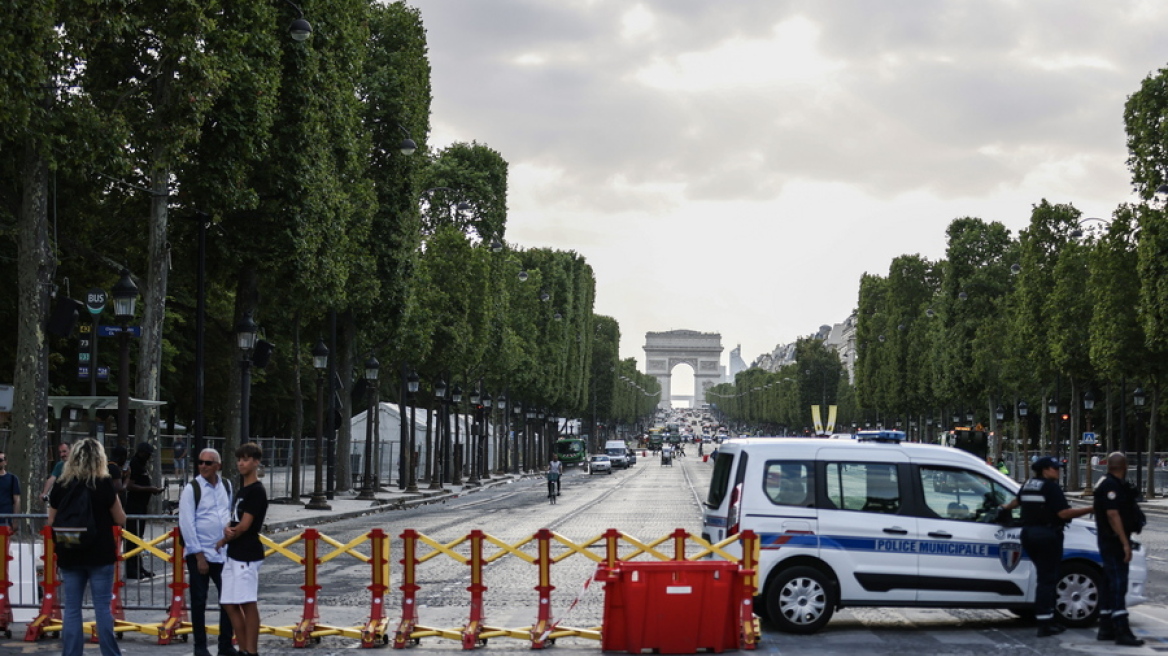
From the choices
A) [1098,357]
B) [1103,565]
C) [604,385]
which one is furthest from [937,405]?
[1103,565]

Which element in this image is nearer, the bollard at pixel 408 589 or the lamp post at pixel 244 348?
the bollard at pixel 408 589

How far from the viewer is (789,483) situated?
1534 cm

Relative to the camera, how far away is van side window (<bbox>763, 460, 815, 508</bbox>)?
15.3 m

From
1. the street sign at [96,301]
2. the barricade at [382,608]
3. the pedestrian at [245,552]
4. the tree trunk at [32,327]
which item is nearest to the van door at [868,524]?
the barricade at [382,608]

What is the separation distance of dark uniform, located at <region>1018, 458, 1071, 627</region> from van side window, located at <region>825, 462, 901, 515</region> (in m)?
1.33

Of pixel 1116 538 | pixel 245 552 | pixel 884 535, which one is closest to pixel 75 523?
pixel 245 552

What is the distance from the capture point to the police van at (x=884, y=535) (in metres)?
15.0

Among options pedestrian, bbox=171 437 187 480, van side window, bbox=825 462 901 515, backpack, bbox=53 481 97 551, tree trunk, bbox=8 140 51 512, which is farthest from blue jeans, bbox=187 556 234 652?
pedestrian, bbox=171 437 187 480

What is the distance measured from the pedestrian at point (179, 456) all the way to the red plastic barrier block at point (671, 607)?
2736cm

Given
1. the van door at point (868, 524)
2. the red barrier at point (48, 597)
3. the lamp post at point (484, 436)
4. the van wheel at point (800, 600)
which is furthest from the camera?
the lamp post at point (484, 436)

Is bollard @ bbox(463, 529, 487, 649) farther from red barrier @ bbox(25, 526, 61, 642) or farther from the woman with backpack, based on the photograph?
red barrier @ bbox(25, 526, 61, 642)

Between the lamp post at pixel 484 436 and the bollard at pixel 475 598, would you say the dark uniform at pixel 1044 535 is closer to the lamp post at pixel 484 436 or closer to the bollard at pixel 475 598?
the bollard at pixel 475 598

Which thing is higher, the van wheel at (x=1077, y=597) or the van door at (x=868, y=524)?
the van door at (x=868, y=524)

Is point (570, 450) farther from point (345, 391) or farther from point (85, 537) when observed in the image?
point (85, 537)
